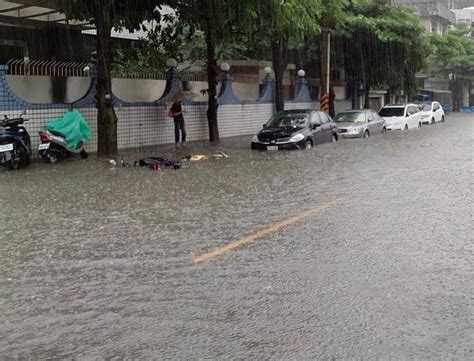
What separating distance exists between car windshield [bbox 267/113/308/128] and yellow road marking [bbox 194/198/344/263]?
9.60m

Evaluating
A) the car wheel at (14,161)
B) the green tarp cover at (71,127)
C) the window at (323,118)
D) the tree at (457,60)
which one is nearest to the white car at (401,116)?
the window at (323,118)

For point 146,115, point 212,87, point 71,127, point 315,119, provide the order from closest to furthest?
point 71,127
point 315,119
point 146,115
point 212,87

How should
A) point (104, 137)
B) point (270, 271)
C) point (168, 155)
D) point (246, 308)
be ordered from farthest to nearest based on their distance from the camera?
point (168, 155)
point (104, 137)
point (270, 271)
point (246, 308)

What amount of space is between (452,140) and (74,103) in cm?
1324

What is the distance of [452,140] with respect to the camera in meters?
22.0

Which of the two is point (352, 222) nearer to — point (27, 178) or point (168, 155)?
point (27, 178)

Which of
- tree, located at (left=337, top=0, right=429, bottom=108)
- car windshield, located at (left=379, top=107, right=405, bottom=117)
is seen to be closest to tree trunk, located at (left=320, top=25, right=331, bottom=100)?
tree, located at (left=337, top=0, right=429, bottom=108)

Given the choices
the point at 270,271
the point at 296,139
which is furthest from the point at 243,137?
the point at 270,271

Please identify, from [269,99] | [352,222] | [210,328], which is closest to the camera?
[210,328]

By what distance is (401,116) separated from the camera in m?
29.6

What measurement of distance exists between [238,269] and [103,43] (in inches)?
433

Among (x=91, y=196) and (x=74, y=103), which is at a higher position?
(x=74, y=103)

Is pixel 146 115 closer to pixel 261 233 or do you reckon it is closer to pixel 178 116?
pixel 178 116

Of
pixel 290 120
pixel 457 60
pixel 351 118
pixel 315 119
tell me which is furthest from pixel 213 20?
pixel 457 60
